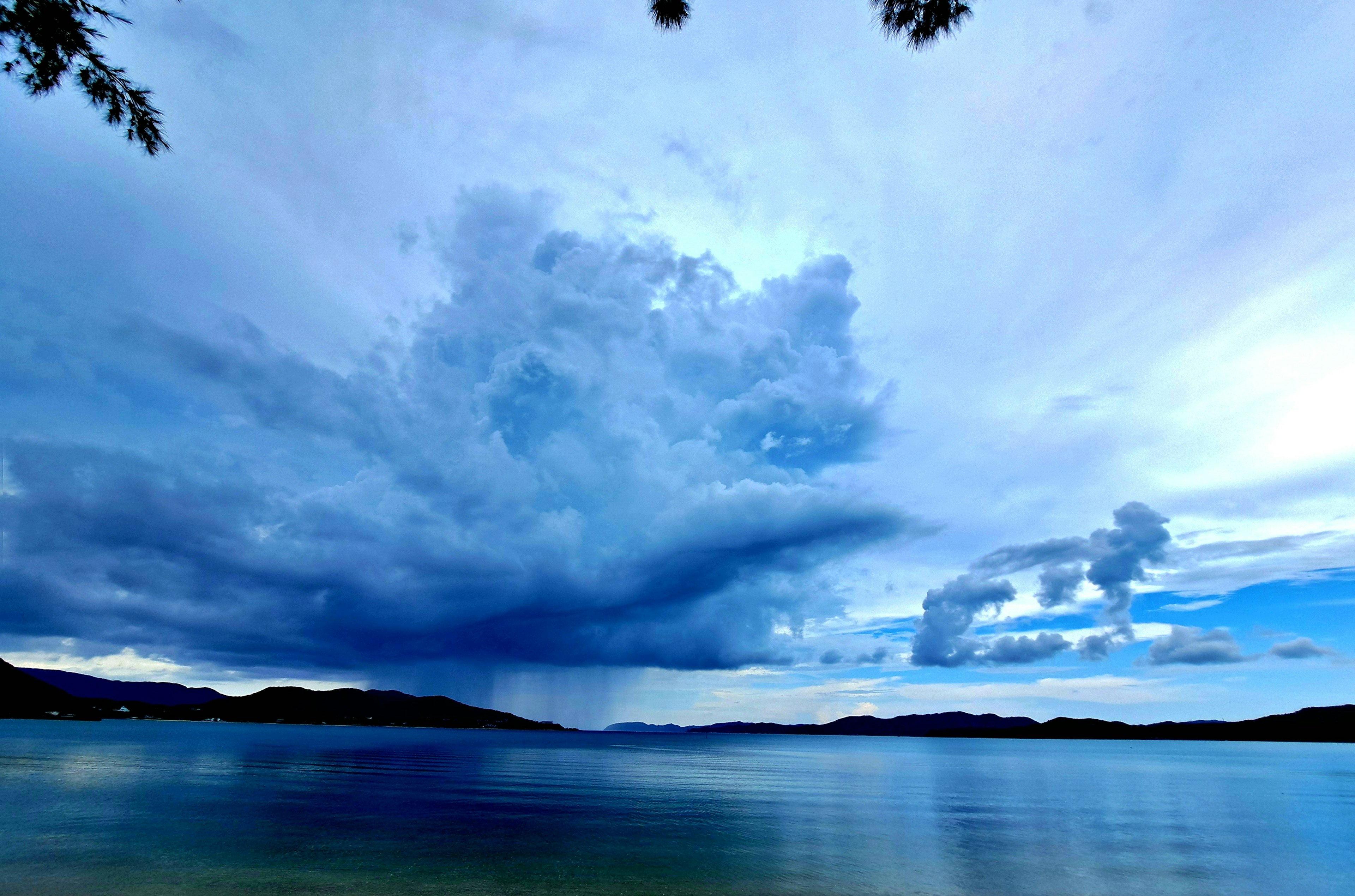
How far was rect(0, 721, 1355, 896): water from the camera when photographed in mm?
27391

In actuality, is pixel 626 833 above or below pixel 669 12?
below

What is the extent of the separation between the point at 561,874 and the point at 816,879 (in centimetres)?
1090

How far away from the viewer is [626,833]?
126 feet

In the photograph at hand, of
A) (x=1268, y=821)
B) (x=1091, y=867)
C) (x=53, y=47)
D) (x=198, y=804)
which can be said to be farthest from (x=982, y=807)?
(x=53, y=47)

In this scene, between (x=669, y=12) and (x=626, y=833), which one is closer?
(x=669, y=12)

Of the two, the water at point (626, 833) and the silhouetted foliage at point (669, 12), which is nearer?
the silhouetted foliage at point (669, 12)

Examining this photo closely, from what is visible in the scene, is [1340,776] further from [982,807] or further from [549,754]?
[549,754]

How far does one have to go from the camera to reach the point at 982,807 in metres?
58.7

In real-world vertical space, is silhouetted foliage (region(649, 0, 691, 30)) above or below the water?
above

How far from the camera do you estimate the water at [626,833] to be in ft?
89.9

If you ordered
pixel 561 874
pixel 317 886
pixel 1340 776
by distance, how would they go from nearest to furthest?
pixel 317 886 → pixel 561 874 → pixel 1340 776

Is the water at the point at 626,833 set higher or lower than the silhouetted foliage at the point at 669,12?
lower

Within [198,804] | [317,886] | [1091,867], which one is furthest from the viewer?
[198,804]

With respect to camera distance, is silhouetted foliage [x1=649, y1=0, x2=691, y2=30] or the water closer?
silhouetted foliage [x1=649, y1=0, x2=691, y2=30]
